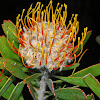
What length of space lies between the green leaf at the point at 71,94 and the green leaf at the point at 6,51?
0.31 metres

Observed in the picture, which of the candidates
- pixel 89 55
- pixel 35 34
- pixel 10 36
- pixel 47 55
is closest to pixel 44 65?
pixel 47 55

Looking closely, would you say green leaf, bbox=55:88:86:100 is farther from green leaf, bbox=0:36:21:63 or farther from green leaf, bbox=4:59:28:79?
green leaf, bbox=0:36:21:63

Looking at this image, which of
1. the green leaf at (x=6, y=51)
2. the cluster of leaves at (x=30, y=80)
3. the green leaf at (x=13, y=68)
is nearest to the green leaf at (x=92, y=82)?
the cluster of leaves at (x=30, y=80)

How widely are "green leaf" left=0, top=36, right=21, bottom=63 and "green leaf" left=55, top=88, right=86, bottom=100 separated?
31cm

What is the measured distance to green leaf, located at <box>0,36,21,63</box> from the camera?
949 mm

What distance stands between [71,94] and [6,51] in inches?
16.2

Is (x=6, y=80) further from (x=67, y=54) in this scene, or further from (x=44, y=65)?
(x=67, y=54)

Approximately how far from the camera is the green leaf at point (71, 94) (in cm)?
75

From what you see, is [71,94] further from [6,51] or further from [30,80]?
[6,51]

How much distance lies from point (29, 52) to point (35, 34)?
0.32ft

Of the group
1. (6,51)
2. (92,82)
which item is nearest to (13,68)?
(6,51)

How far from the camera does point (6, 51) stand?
96cm

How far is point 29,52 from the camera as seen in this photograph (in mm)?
878

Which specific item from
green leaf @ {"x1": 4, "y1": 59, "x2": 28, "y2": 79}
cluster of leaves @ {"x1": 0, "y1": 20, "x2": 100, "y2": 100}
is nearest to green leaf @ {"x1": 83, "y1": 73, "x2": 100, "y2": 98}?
cluster of leaves @ {"x1": 0, "y1": 20, "x2": 100, "y2": 100}
